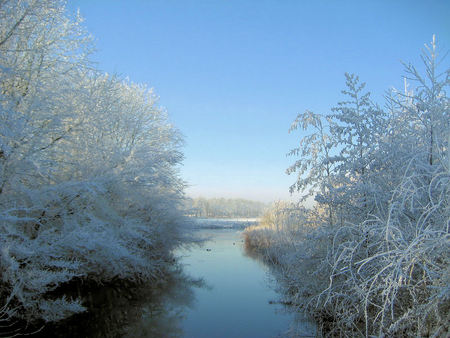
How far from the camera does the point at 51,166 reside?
7.19m

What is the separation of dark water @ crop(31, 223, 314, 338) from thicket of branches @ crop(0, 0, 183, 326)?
107 cm

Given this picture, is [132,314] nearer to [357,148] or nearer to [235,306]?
[235,306]

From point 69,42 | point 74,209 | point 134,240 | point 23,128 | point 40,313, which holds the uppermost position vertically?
point 69,42

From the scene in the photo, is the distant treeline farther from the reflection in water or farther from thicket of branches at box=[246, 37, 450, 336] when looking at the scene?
thicket of branches at box=[246, 37, 450, 336]

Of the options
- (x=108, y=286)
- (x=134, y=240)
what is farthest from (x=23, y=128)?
(x=108, y=286)

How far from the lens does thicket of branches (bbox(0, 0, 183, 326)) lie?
6266mm

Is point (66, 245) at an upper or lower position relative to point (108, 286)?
upper

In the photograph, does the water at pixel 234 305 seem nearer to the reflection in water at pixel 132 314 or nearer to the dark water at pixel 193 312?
the dark water at pixel 193 312

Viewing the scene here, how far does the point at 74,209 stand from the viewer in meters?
7.61

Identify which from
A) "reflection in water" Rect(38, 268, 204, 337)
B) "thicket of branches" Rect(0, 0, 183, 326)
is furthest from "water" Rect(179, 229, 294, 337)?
"thicket of branches" Rect(0, 0, 183, 326)

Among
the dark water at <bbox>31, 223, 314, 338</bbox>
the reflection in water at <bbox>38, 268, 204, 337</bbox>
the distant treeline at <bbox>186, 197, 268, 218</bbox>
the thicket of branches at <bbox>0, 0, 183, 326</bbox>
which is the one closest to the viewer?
the thicket of branches at <bbox>0, 0, 183, 326</bbox>

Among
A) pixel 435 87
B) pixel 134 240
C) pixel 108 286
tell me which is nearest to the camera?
pixel 435 87

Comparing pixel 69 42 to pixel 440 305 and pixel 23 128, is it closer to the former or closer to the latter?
pixel 23 128

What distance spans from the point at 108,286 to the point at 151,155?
5.58m
